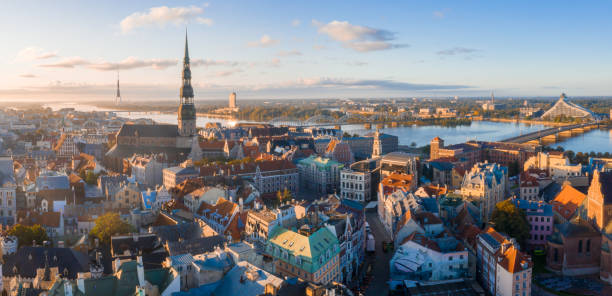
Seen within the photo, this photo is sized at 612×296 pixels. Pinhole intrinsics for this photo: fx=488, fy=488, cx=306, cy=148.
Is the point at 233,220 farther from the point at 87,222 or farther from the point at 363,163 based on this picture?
the point at 363,163

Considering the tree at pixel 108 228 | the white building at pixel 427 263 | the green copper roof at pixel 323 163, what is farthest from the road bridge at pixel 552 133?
the tree at pixel 108 228

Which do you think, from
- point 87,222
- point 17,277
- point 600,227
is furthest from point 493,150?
point 17,277

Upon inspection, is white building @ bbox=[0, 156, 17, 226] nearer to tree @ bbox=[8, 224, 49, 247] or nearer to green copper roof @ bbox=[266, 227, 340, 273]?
tree @ bbox=[8, 224, 49, 247]

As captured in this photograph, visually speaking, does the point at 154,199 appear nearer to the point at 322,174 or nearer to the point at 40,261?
the point at 40,261

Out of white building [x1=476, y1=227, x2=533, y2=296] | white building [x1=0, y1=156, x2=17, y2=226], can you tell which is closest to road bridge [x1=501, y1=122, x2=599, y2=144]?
white building [x1=476, y1=227, x2=533, y2=296]

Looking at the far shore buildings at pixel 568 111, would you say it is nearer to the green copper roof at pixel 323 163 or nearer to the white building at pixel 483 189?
the green copper roof at pixel 323 163

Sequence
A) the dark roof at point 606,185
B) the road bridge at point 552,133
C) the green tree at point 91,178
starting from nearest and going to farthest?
the dark roof at point 606,185 → the green tree at point 91,178 → the road bridge at point 552,133
